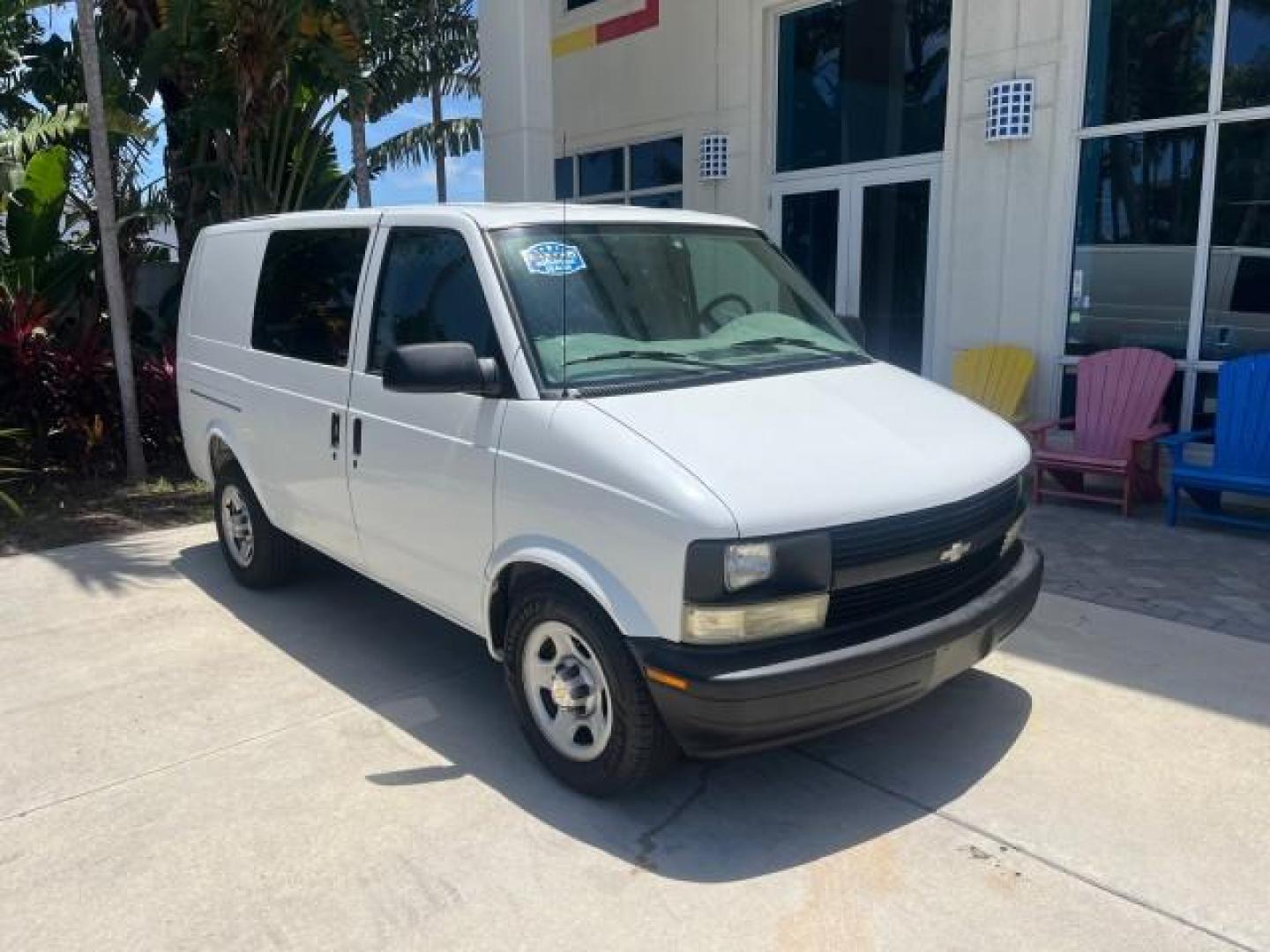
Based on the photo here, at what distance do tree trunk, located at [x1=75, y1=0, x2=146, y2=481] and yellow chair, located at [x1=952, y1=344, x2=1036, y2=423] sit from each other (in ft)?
22.0

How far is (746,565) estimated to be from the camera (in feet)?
9.82

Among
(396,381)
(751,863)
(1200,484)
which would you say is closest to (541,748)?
(751,863)

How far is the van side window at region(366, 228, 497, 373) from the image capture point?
384 cm

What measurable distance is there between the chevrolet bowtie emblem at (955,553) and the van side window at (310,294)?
2.62 m

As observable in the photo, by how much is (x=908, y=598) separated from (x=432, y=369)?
5.67 feet

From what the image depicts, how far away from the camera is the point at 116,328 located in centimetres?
837

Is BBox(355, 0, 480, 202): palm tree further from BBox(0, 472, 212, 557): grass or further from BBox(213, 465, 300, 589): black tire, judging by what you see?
BBox(213, 465, 300, 589): black tire

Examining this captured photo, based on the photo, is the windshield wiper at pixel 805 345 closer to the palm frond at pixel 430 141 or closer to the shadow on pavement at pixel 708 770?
the shadow on pavement at pixel 708 770

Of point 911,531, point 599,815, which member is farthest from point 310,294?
point 911,531

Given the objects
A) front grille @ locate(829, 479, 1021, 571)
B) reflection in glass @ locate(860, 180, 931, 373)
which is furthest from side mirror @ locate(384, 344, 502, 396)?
reflection in glass @ locate(860, 180, 931, 373)

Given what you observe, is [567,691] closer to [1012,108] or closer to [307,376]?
[307,376]

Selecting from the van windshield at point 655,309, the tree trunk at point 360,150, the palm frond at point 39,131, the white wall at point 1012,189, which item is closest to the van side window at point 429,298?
the van windshield at point 655,309

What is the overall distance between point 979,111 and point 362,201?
593 cm

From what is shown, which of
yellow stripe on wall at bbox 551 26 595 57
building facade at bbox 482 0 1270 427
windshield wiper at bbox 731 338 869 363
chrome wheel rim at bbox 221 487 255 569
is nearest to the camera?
windshield wiper at bbox 731 338 869 363
